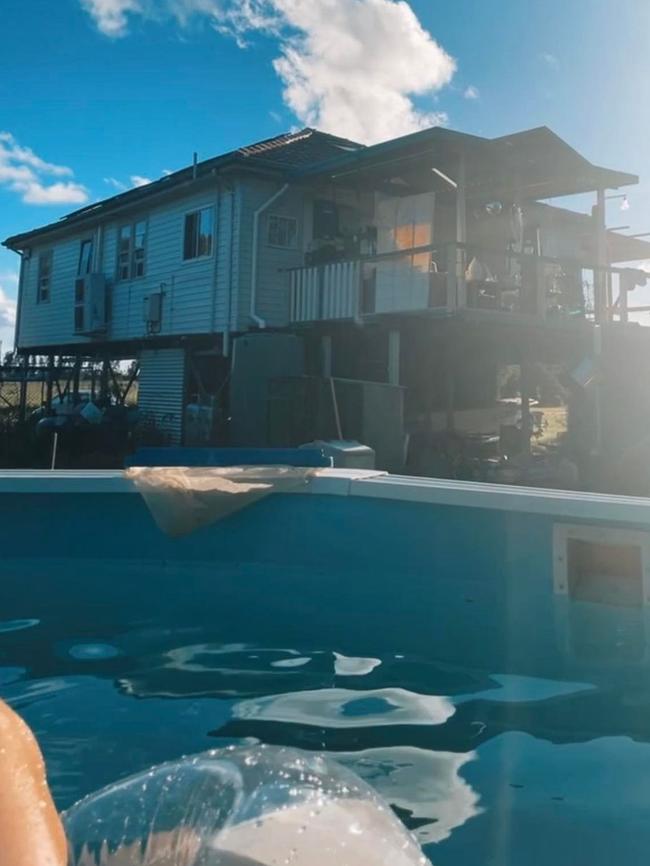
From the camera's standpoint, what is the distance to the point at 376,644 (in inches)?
161

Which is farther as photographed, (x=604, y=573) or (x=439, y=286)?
(x=439, y=286)

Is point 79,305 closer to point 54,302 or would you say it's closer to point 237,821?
point 54,302

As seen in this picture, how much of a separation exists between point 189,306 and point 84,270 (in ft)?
18.5

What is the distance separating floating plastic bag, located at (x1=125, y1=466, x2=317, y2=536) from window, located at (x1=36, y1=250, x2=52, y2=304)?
19.0 metres

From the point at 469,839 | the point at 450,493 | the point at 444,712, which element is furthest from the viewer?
the point at 450,493

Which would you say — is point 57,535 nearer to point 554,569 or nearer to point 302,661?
point 302,661

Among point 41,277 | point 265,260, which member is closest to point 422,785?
point 265,260

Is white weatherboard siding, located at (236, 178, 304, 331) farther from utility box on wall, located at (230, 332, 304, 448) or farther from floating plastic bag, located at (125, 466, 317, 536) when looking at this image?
floating plastic bag, located at (125, 466, 317, 536)

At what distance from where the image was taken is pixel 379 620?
4457mm

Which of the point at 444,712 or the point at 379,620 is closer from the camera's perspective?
the point at 444,712

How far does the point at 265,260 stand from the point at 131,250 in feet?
16.0

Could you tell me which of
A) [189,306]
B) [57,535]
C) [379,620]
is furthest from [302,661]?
[189,306]

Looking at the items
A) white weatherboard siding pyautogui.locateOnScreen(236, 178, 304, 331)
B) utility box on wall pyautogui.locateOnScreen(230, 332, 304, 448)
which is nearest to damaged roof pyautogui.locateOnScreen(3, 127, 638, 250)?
white weatherboard siding pyautogui.locateOnScreen(236, 178, 304, 331)

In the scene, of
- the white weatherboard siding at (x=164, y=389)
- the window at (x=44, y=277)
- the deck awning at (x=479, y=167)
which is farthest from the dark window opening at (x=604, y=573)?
the window at (x=44, y=277)
